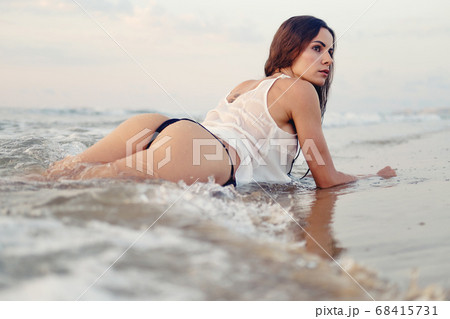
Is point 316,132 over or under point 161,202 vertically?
over

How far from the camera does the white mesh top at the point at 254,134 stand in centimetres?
298

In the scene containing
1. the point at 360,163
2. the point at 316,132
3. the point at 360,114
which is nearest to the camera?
the point at 316,132

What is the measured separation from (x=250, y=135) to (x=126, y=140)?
82cm

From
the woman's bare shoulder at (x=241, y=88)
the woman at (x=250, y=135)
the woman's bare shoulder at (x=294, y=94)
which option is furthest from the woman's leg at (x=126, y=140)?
the woman's bare shoulder at (x=294, y=94)

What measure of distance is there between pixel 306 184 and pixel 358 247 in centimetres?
172

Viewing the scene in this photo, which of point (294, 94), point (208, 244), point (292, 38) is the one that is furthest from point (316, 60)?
point (208, 244)

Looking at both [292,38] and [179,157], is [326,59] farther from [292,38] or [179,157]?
[179,157]

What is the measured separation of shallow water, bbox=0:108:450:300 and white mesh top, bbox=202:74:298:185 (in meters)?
0.24

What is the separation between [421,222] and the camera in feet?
8.02
